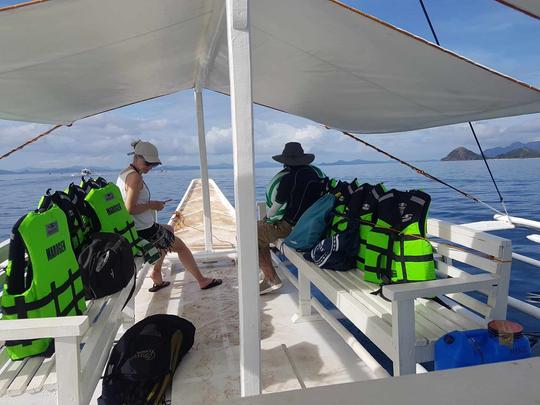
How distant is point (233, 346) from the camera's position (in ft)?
9.72

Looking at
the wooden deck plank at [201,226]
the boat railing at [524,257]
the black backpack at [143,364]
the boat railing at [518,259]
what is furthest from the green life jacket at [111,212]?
the boat railing at [524,257]

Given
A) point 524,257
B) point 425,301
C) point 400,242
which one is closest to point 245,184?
point 400,242

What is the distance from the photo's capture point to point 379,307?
2355mm

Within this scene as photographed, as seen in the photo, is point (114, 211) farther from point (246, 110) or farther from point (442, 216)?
point (442, 216)

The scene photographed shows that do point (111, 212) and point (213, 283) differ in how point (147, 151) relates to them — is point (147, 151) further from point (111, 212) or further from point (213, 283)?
point (213, 283)

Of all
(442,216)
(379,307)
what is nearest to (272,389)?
(379,307)

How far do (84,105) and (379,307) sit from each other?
367 cm

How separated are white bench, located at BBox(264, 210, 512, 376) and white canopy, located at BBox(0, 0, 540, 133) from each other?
923mm

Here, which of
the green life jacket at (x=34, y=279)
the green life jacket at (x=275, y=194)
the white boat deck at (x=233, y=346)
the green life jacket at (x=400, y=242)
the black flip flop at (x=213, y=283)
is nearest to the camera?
the green life jacket at (x=34, y=279)

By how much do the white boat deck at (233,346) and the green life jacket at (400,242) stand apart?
0.68 m

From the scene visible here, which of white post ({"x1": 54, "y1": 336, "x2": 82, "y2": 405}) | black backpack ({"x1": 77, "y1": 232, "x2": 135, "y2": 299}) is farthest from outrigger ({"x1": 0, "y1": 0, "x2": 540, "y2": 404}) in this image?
black backpack ({"x1": 77, "y1": 232, "x2": 135, "y2": 299})

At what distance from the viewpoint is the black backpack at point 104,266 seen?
243 cm

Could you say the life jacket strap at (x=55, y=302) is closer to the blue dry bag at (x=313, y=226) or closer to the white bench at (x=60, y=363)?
the white bench at (x=60, y=363)

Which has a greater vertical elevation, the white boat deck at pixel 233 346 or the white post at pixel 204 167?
the white post at pixel 204 167
